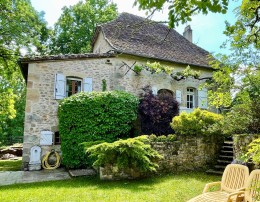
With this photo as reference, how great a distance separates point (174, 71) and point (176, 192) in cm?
903

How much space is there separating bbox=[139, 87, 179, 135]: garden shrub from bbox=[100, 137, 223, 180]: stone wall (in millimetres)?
2463

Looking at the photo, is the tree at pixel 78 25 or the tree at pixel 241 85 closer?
the tree at pixel 241 85

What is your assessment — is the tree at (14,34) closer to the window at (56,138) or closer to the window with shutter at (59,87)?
the window with shutter at (59,87)

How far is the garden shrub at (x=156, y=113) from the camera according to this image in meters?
11.0

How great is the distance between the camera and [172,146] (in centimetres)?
855

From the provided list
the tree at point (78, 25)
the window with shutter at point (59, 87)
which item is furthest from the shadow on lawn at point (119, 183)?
the tree at point (78, 25)

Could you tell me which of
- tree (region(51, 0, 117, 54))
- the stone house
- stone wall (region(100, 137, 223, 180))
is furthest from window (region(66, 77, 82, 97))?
tree (region(51, 0, 117, 54))

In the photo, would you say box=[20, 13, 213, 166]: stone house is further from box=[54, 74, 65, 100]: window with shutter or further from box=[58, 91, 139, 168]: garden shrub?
box=[58, 91, 139, 168]: garden shrub

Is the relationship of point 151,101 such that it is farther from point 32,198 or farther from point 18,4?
point 18,4

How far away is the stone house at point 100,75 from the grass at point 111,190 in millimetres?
3762

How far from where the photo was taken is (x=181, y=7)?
2.32 metres

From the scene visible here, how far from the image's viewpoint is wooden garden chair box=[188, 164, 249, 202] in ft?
13.4

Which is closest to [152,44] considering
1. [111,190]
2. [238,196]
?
[111,190]

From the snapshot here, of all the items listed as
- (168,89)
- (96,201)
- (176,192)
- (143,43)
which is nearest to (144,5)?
(96,201)
